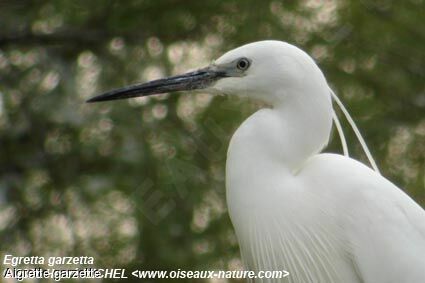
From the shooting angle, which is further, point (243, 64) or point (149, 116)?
point (149, 116)

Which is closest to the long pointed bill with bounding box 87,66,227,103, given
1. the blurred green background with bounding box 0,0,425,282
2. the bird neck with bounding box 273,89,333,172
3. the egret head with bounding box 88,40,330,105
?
the egret head with bounding box 88,40,330,105

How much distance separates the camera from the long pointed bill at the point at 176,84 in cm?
233

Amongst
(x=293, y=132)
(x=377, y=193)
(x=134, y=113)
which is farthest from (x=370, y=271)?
(x=134, y=113)

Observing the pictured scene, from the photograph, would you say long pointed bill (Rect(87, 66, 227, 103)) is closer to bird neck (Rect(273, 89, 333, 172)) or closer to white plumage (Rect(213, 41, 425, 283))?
white plumage (Rect(213, 41, 425, 283))

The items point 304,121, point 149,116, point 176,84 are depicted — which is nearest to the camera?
point 304,121

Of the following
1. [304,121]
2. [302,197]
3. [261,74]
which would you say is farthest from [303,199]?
[261,74]

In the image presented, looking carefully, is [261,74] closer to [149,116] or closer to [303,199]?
[303,199]

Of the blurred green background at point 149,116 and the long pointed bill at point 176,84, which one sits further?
the blurred green background at point 149,116

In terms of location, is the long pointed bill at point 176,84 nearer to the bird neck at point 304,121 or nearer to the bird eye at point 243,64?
the bird eye at point 243,64

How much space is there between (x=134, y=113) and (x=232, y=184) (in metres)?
1.71

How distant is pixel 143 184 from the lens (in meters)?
3.79

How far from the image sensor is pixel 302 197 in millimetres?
2242

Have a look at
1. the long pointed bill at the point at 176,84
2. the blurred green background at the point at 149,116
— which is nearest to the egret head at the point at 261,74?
the long pointed bill at the point at 176,84

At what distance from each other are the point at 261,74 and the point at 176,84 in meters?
0.23
